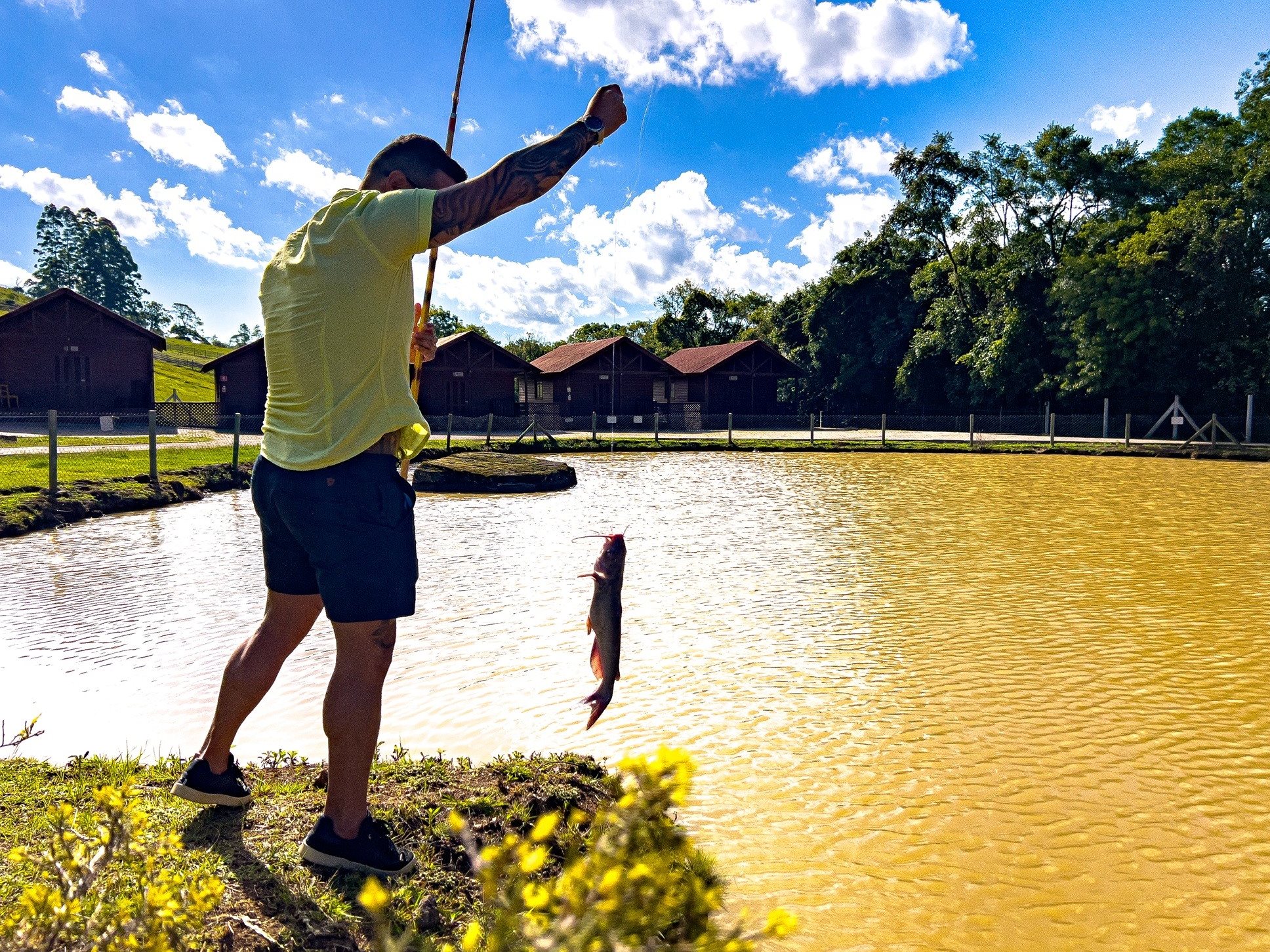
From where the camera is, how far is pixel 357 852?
8.70ft

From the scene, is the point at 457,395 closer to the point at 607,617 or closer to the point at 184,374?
the point at 607,617

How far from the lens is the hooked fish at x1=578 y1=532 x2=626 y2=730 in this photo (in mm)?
2525

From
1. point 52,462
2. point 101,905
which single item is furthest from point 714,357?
point 101,905

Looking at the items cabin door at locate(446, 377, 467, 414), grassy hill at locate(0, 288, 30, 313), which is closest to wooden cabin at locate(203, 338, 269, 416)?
cabin door at locate(446, 377, 467, 414)

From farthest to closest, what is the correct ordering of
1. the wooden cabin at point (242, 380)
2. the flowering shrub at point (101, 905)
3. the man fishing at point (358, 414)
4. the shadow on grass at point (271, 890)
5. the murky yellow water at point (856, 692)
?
the wooden cabin at point (242, 380) < the murky yellow water at point (856, 692) < the man fishing at point (358, 414) < the shadow on grass at point (271, 890) < the flowering shrub at point (101, 905)

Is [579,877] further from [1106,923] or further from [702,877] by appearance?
[1106,923]

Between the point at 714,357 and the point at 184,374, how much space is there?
49341mm

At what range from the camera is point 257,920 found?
2.39 m

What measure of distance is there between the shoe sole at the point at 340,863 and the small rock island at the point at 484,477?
14.2 metres

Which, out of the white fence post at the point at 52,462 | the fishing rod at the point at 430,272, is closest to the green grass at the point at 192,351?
the white fence post at the point at 52,462

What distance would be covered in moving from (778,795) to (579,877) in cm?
290

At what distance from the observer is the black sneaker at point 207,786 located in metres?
3.01

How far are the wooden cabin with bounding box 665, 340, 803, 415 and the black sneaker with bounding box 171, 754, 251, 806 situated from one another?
4879 centimetres

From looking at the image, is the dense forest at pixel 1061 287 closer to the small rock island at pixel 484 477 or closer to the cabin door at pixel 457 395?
the cabin door at pixel 457 395
